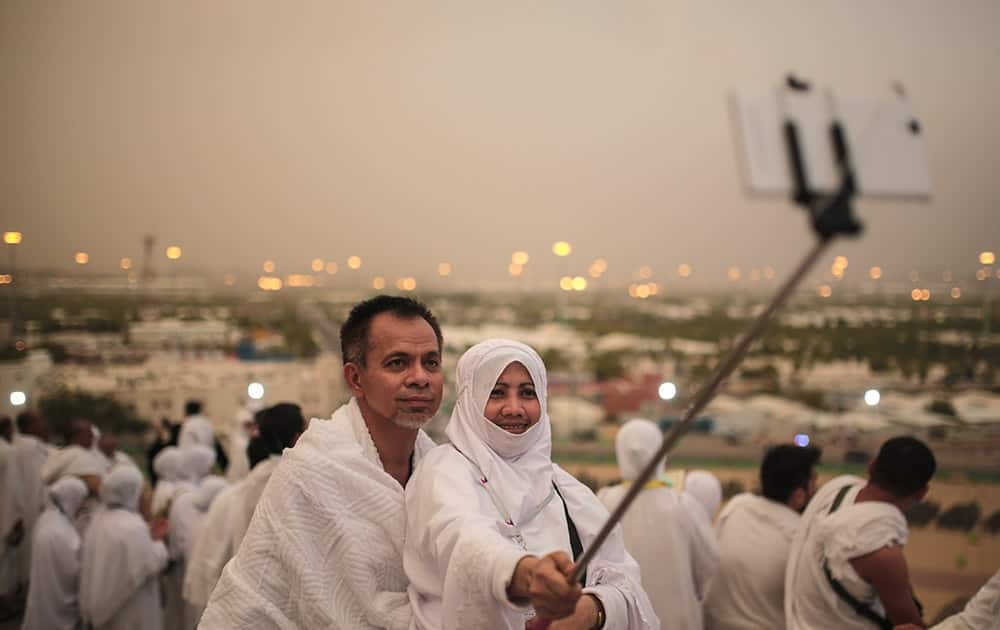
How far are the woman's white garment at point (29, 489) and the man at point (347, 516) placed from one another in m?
5.54

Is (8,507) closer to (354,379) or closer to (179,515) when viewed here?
(179,515)

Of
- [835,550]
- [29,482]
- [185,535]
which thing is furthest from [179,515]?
[835,550]

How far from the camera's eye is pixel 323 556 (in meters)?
1.97

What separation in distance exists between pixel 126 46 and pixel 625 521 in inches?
576

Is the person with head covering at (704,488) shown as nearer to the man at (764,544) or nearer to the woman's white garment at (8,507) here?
the man at (764,544)

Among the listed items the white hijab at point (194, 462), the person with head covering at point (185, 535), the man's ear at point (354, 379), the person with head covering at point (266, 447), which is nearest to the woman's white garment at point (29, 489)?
the white hijab at point (194, 462)

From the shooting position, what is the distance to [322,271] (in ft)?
58.2

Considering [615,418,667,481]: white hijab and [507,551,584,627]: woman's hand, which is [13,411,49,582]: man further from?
[507,551,584,627]: woman's hand

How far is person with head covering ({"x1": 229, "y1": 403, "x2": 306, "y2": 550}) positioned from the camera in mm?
3258

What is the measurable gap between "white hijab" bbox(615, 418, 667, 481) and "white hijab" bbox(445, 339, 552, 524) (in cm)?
161

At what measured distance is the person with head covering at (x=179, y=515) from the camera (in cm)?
496

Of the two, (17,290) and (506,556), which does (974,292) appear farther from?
(17,290)

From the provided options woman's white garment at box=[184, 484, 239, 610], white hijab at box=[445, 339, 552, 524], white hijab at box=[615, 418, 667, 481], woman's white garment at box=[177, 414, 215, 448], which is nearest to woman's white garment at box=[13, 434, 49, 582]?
woman's white garment at box=[177, 414, 215, 448]

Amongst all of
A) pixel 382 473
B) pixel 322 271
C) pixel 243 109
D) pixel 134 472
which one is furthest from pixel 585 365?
pixel 382 473
